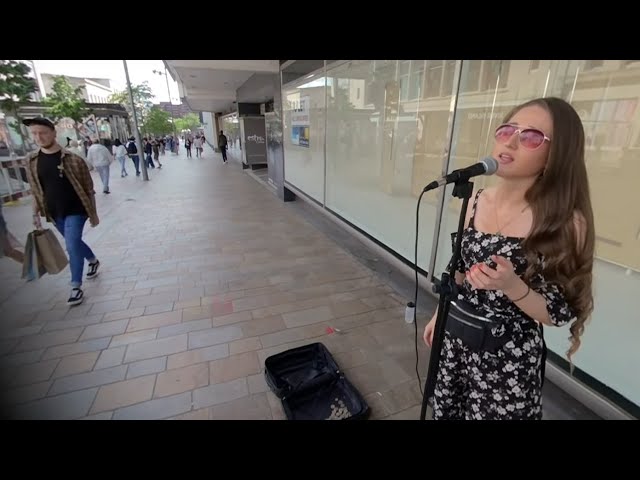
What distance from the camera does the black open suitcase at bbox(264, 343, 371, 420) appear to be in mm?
2037

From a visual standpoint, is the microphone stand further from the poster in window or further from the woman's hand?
the poster in window

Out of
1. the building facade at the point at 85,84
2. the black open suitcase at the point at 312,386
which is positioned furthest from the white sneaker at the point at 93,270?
the black open suitcase at the point at 312,386

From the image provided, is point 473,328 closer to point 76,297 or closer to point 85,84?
point 76,297

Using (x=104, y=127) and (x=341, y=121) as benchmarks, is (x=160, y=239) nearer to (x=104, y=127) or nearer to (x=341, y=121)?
(x=341, y=121)

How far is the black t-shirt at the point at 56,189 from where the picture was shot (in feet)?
10.2

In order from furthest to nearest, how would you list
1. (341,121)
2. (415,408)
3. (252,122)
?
(252,122), (341,121), (415,408)

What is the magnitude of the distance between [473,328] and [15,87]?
12.5ft

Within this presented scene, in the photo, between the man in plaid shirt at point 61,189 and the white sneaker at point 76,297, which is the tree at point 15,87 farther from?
the white sneaker at point 76,297

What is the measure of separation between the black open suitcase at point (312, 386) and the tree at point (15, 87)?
2278 mm

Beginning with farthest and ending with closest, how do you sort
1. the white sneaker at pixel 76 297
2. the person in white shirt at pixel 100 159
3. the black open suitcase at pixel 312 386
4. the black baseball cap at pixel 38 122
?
the person in white shirt at pixel 100 159 < the white sneaker at pixel 76 297 < the black baseball cap at pixel 38 122 < the black open suitcase at pixel 312 386

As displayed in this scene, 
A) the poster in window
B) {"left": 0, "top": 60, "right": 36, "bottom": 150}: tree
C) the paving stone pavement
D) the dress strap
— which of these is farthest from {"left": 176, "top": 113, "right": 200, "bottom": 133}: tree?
the dress strap
